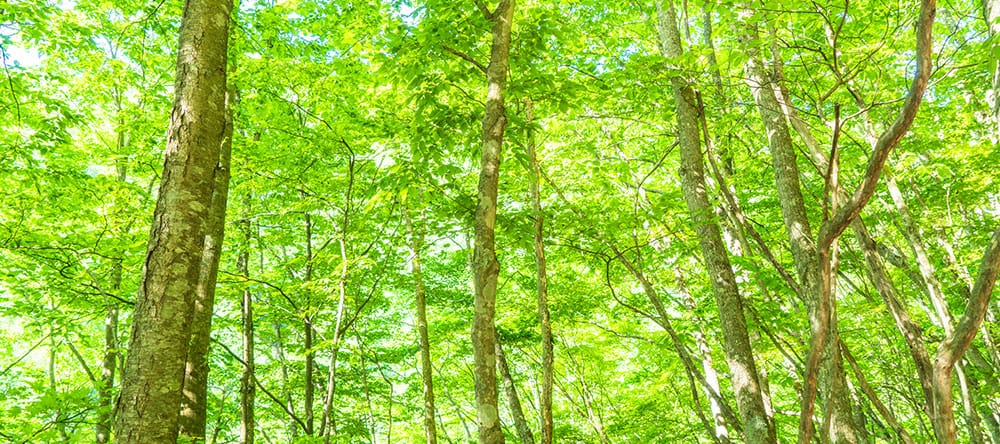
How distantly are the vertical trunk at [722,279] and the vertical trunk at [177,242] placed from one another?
3.33 metres

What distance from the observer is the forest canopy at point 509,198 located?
7.66 ft

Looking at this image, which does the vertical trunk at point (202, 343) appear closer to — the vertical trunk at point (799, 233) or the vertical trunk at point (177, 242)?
the vertical trunk at point (177, 242)

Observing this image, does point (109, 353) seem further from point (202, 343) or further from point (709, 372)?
point (709, 372)

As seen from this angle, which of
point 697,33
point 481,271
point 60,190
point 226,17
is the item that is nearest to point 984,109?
point 697,33

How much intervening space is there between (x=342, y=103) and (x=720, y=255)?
15.0ft

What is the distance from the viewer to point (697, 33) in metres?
10.7

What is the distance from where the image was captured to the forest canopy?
234 centimetres

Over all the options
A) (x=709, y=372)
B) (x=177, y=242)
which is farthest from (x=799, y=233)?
(x=177, y=242)

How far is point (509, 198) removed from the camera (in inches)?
332

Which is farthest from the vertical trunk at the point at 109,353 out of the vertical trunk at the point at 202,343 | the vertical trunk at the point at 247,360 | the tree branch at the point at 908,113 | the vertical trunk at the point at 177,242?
the tree branch at the point at 908,113

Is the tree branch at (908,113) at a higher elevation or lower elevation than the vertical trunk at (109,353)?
Result: lower

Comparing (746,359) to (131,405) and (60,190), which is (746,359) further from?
(60,190)

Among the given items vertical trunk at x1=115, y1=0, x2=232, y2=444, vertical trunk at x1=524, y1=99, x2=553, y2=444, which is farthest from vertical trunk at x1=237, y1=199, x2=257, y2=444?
vertical trunk at x1=115, y1=0, x2=232, y2=444

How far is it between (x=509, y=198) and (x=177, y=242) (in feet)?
21.6
